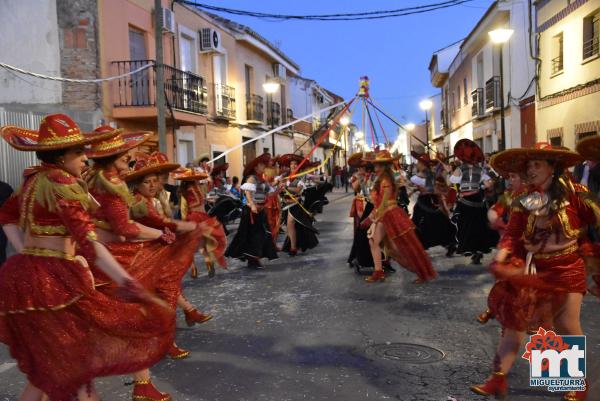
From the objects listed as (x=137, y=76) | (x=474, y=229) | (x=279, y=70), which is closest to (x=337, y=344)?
(x=474, y=229)

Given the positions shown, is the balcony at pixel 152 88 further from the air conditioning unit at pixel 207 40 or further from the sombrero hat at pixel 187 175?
the sombrero hat at pixel 187 175

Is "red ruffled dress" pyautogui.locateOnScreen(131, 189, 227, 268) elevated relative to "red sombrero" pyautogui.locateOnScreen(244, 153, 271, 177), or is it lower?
lower

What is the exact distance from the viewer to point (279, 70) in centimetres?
3481

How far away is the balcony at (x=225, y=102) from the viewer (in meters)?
24.0

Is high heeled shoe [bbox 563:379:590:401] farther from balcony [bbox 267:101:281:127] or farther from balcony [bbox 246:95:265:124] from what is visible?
balcony [bbox 267:101:281:127]

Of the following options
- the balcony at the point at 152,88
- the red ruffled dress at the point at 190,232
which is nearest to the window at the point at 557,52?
the balcony at the point at 152,88

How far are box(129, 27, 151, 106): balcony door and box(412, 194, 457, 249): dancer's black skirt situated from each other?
33.0ft

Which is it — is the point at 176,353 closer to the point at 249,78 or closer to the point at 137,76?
the point at 137,76

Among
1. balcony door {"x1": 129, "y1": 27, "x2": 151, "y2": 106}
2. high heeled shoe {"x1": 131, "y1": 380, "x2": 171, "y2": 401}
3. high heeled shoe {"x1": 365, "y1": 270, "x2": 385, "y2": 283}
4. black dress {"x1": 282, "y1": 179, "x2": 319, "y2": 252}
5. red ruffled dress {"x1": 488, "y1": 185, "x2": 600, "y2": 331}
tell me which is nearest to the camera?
red ruffled dress {"x1": 488, "y1": 185, "x2": 600, "y2": 331}

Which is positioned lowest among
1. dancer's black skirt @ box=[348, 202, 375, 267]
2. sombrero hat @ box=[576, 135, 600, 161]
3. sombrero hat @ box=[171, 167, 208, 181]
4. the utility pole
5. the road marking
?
the road marking

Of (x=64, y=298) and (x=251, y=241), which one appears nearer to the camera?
(x=64, y=298)

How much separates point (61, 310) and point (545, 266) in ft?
9.73

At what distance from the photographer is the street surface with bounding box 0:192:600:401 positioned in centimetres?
438

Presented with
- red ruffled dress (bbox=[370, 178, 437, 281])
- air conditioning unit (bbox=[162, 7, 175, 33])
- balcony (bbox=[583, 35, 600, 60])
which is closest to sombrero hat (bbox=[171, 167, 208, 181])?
red ruffled dress (bbox=[370, 178, 437, 281])
